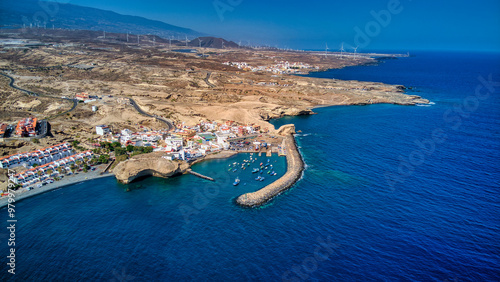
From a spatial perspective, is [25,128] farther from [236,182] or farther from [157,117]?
[236,182]

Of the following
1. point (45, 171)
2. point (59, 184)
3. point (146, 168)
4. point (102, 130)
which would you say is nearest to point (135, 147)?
point (146, 168)

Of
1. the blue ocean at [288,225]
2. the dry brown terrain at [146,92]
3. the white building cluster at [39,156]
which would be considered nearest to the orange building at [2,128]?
the dry brown terrain at [146,92]

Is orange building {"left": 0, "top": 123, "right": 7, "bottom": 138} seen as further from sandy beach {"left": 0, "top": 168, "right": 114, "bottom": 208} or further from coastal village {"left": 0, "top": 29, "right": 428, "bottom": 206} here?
sandy beach {"left": 0, "top": 168, "right": 114, "bottom": 208}

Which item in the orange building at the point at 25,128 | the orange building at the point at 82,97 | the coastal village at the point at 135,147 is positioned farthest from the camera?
the orange building at the point at 82,97

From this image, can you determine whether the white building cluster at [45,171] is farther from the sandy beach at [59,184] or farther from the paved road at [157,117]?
the paved road at [157,117]

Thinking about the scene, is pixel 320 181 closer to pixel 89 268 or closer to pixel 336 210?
pixel 336 210
